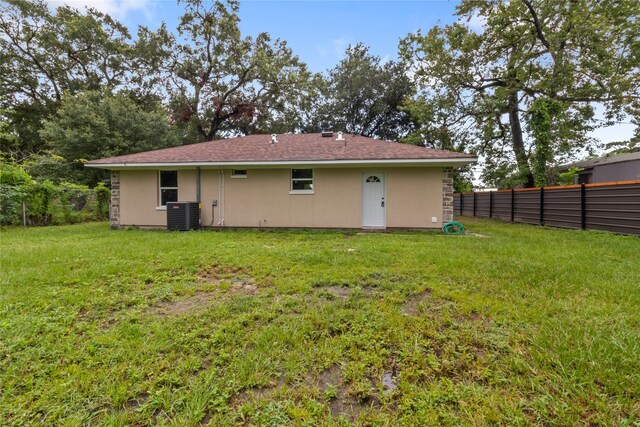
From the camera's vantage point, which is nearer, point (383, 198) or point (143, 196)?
point (383, 198)

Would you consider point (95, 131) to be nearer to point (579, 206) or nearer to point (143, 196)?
point (143, 196)

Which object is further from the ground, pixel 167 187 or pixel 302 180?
pixel 302 180

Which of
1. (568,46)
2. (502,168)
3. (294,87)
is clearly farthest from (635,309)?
(294,87)

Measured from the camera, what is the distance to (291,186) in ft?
30.2

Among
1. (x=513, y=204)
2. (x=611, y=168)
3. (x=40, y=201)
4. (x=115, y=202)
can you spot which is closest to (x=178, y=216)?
(x=115, y=202)

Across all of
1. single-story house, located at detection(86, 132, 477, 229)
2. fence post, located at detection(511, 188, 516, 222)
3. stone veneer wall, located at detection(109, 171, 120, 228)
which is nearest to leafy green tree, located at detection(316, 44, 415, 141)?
fence post, located at detection(511, 188, 516, 222)

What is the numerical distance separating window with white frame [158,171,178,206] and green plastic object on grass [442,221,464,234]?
338 inches

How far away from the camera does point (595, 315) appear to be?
2.65 metres

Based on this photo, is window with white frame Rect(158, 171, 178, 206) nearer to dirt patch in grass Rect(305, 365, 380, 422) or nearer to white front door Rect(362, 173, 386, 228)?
white front door Rect(362, 173, 386, 228)

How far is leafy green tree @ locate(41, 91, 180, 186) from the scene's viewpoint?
14.9m

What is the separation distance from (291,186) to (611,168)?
16463 millimetres

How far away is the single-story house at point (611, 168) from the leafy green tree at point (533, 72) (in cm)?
135

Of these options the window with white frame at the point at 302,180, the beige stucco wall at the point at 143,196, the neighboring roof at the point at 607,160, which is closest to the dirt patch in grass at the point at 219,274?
the window with white frame at the point at 302,180

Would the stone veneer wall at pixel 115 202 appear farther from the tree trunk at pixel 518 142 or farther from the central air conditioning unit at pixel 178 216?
the tree trunk at pixel 518 142
